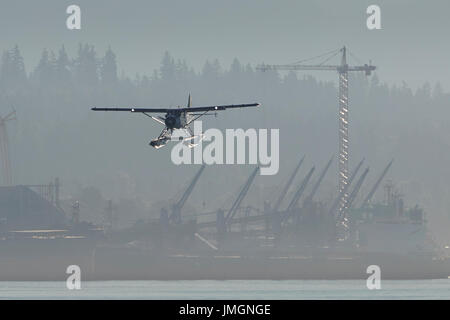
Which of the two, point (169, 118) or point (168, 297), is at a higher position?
point (169, 118)
